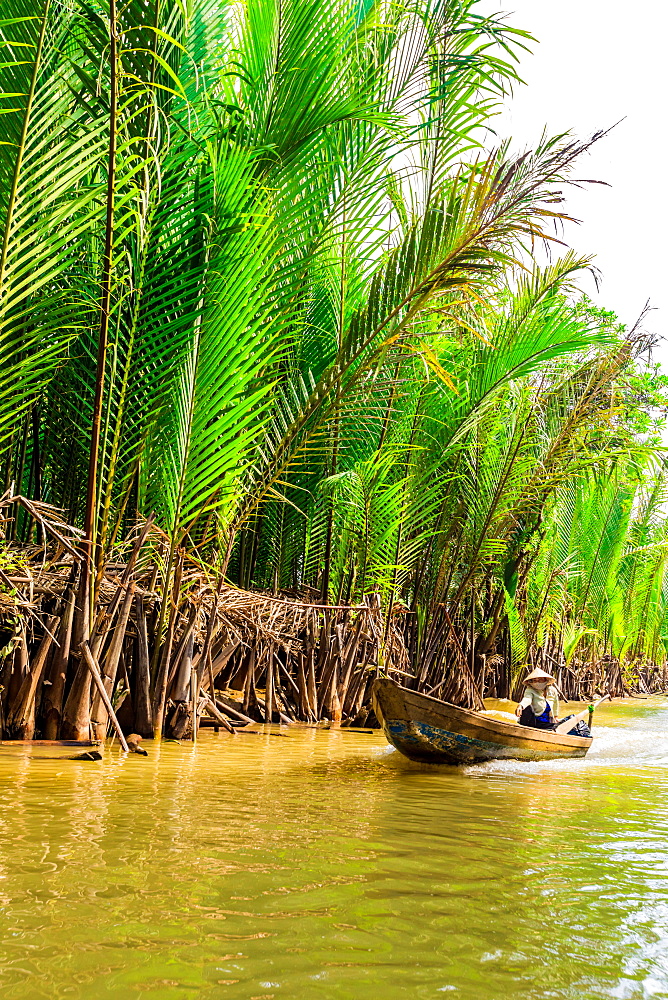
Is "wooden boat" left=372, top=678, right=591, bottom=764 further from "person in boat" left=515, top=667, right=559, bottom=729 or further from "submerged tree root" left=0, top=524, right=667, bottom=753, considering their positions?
"person in boat" left=515, top=667, right=559, bottom=729

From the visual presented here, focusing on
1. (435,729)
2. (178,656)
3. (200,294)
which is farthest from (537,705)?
(200,294)

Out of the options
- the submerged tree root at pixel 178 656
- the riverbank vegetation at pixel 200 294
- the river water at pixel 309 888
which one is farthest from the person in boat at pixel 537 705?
the river water at pixel 309 888

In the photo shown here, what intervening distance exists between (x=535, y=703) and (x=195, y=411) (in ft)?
15.9

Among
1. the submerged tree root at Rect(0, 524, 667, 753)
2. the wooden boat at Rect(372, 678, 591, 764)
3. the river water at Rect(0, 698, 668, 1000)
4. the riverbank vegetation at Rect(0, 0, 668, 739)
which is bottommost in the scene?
the river water at Rect(0, 698, 668, 1000)

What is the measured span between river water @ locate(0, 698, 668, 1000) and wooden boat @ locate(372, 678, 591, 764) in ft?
3.65

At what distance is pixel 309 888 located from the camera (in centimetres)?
295

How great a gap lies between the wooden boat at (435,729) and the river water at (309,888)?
111 centimetres

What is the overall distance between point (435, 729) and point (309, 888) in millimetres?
3815

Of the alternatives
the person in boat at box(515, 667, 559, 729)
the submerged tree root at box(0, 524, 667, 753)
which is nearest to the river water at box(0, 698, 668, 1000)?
the submerged tree root at box(0, 524, 667, 753)

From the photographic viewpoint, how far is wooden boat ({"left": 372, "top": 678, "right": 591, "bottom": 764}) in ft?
21.6

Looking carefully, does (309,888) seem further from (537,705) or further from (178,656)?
(537,705)

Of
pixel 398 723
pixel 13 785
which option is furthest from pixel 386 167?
pixel 13 785

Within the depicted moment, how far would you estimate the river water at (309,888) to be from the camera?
7.33 feet

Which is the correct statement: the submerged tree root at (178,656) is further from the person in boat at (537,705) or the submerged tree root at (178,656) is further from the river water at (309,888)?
the person in boat at (537,705)
